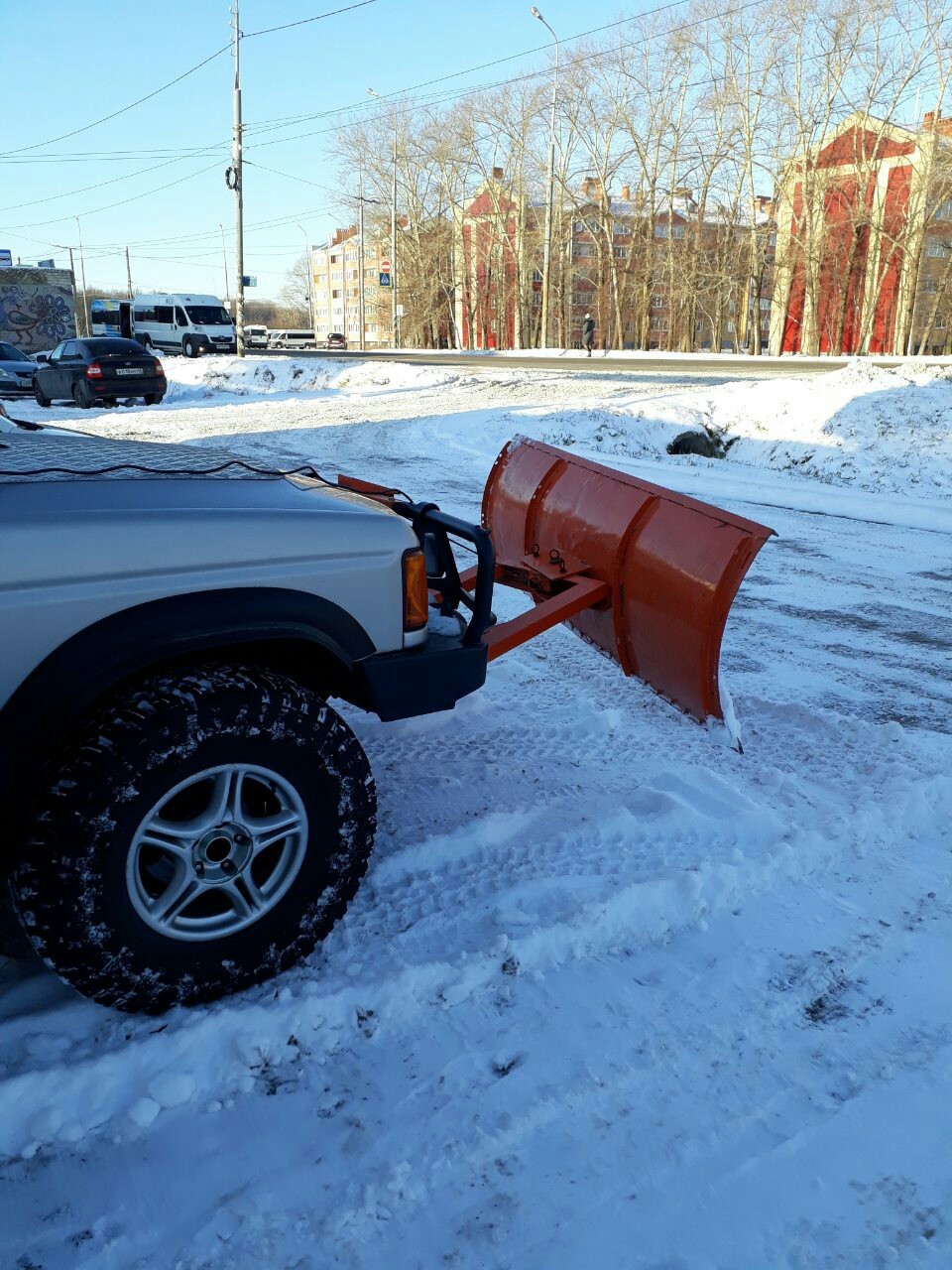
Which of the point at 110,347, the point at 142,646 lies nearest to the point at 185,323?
the point at 110,347

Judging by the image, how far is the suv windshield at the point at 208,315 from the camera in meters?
35.7

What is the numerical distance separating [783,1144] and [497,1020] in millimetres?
719

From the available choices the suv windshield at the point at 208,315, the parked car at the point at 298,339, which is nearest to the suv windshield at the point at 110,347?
the suv windshield at the point at 208,315

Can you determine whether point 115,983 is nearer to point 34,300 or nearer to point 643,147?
point 34,300

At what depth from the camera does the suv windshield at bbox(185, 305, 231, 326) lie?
35.7m

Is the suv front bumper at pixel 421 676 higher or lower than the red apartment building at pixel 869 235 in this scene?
lower

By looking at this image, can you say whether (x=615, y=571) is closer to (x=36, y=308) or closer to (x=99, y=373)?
(x=99, y=373)

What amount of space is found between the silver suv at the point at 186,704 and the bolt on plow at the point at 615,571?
1.48 feet

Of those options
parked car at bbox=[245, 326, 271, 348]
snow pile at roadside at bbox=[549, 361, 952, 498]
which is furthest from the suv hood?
parked car at bbox=[245, 326, 271, 348]

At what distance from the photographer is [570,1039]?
2.27m

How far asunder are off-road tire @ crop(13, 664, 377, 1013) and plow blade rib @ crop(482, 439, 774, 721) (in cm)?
170

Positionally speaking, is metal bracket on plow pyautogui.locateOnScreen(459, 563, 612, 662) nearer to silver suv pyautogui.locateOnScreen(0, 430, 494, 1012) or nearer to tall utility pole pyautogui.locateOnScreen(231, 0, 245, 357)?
silver suv pyautogui.locateOnScreen(0, 430, 494, 1012)

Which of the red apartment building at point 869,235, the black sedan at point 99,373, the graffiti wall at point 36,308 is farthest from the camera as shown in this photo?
the red apartment building at point 869,235

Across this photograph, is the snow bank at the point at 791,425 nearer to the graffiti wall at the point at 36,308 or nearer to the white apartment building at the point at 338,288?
the graffiti wall at the point at 36,308
